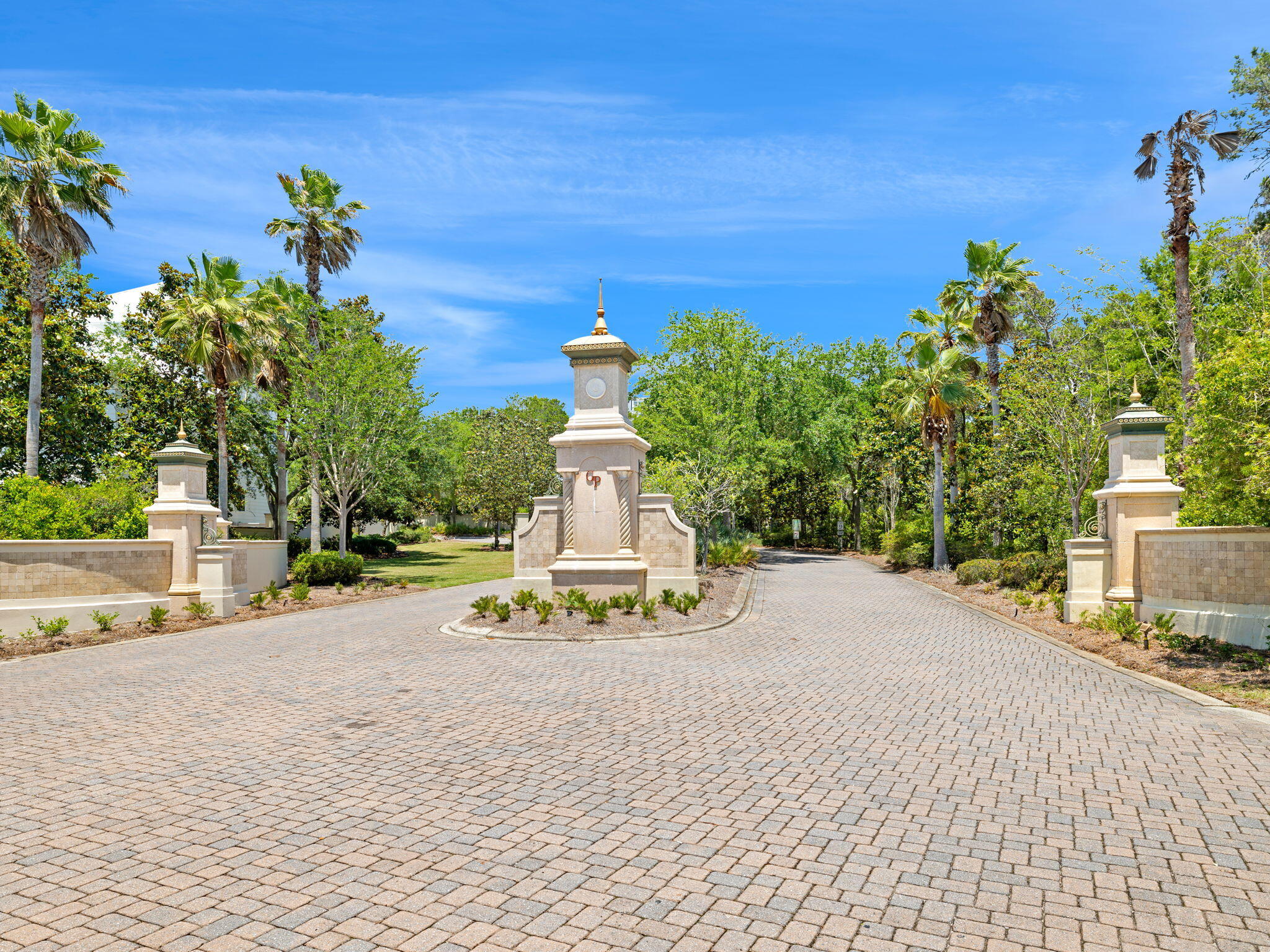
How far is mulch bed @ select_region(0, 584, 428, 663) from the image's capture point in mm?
13359

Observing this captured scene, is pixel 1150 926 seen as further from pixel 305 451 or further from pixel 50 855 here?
pixel 305 451

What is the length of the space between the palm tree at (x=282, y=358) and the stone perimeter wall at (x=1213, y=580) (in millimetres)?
25194

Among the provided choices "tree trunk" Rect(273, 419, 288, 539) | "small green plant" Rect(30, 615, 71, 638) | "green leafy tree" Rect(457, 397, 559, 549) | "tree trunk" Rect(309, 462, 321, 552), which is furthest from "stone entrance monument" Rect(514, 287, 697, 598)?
"green leafy tree" Rect(457, 397, 559, 549)

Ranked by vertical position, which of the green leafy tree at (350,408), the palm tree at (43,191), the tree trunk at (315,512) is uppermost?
the palm tree at (43,191)

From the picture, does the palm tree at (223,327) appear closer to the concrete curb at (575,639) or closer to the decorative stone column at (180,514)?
the decorative stone column at (180,514)

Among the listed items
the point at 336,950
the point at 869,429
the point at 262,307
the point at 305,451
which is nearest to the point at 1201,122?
the point at 869,429

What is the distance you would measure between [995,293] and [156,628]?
2877cm

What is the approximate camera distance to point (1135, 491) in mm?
14148

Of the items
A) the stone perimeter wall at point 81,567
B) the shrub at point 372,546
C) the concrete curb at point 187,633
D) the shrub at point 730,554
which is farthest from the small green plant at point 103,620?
the shrub at point 372,546

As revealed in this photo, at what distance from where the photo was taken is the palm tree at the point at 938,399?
96.5 ft

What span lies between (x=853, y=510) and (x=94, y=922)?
45700mm

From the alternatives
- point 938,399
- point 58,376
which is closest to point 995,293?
point 938,399

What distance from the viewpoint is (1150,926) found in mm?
3936

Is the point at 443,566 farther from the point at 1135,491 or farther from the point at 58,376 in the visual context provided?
the point at 1135,491
